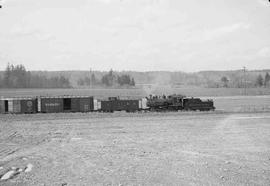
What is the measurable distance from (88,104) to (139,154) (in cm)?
2805

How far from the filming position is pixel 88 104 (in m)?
46.0

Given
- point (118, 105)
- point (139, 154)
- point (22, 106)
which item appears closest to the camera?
point (139, 154)

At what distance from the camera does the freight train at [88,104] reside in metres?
45.4

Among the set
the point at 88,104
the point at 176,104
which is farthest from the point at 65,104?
the point at 176,104

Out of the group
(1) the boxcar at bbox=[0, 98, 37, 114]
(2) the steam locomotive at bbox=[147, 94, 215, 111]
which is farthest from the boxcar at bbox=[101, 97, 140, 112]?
(1) the boxcar at bbox=[0, 98, 37, 114]

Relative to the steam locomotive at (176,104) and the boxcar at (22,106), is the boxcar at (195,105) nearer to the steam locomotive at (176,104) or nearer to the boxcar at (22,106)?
the steam locomotive at (176,104)

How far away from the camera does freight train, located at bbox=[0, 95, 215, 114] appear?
45.4 metres

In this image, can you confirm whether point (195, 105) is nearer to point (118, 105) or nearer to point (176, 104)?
point (176, 104)

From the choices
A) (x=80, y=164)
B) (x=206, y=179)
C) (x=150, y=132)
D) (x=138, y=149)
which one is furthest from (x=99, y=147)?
(x=206, y=179)

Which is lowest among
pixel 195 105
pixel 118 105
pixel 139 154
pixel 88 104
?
pixel 139 154

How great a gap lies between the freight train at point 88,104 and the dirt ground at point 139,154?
13.4 m

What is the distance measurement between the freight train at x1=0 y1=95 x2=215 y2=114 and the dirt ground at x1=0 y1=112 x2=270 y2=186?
13.4m

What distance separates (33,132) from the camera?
2877 cm

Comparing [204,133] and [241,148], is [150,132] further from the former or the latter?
[241,148]
